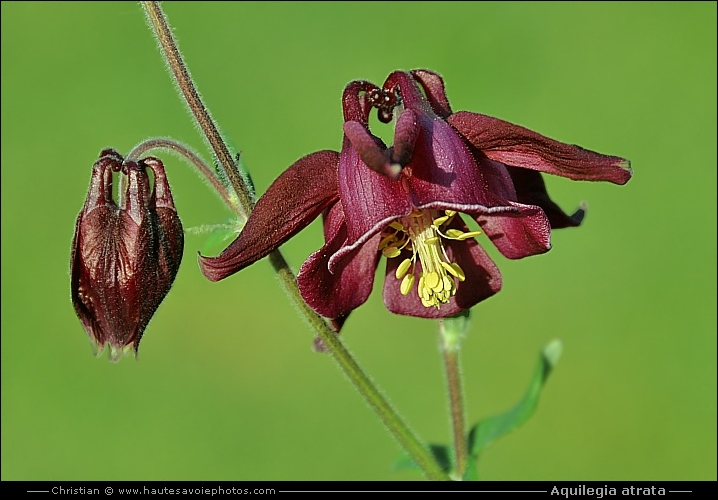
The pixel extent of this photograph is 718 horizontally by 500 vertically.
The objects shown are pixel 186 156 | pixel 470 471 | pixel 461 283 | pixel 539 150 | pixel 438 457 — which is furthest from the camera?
pixel 438 457

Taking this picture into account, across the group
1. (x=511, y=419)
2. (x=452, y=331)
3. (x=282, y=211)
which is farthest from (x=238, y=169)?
(x=511, y=419)

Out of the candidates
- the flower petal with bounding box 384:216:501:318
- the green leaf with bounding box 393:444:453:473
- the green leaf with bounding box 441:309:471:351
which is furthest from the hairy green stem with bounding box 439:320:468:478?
the flower petal with bounding box 384:216:501:318

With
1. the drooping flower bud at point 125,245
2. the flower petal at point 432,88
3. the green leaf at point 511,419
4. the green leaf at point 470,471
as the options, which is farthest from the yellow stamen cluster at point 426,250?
the green leaf at point 511,419

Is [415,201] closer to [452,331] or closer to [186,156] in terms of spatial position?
[186,156]

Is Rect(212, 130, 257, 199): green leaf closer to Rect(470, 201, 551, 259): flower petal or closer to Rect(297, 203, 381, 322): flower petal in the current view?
Rect(297, 203, 381, 322): flower petal

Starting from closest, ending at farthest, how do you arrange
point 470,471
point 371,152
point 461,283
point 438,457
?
point 371,152
point 461,283
point 470,471
point 438,457

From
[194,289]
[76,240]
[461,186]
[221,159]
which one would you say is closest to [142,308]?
[76,240]
